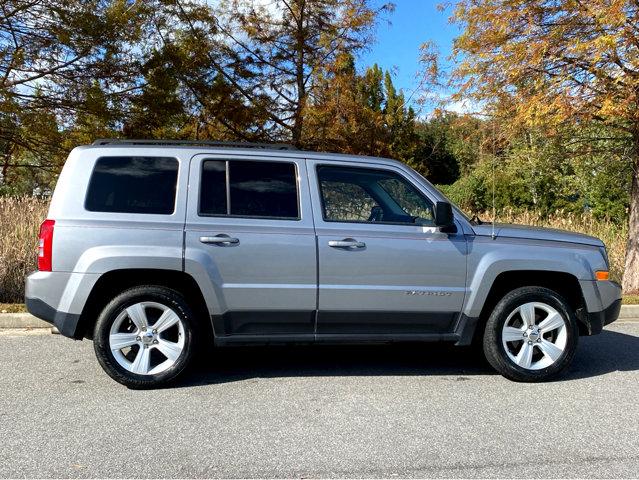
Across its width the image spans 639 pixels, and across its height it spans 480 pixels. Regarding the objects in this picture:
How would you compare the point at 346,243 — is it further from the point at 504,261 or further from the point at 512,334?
the point at 512,334

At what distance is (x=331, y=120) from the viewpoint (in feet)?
36.6

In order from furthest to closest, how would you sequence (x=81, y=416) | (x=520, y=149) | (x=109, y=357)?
1. (x=520, y=149)
2. (x=109, y=357)
3. (x=81, y=416)

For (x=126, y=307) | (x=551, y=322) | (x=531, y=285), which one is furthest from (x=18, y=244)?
(x=551, y=322)

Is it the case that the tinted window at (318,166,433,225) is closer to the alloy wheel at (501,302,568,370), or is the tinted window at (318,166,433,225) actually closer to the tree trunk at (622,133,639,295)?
the alloy wheel at (501,302,568,370)

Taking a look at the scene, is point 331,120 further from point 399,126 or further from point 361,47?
point 399,126

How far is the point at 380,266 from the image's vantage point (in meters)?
4.67

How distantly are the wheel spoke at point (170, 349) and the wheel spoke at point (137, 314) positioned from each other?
215mm

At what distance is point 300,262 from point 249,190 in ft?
2.44

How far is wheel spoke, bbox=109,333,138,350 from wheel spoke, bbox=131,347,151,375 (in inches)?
4.1

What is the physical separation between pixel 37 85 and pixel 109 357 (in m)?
7.28

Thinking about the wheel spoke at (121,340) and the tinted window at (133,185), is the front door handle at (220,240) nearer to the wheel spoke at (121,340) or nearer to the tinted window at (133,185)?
the tinted window at (133,185)

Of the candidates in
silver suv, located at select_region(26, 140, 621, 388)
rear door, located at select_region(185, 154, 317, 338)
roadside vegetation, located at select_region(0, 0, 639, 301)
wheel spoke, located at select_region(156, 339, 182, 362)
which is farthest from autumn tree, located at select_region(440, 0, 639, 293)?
wheel spoke, located at select_region(156, 339, 182, 362)

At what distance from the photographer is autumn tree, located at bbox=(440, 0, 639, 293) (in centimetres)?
754

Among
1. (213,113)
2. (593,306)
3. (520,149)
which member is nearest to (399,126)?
(520,149)
